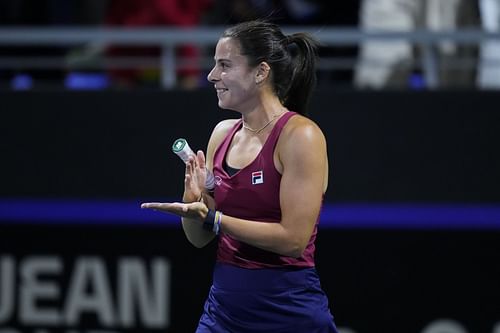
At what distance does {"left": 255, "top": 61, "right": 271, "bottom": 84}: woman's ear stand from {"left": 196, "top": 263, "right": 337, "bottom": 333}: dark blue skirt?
672mm

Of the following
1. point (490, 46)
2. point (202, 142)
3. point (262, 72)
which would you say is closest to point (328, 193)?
point (202, 142)

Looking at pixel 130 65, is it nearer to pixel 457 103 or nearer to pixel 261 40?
pixel 457 103

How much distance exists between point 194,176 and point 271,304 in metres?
0.52

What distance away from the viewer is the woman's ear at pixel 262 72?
3.67m

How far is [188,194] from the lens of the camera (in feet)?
11.7

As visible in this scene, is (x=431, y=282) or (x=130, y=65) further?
(x=130, y=65)

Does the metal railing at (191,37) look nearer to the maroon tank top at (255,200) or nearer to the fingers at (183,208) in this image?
the maroon tank top at (255,200)

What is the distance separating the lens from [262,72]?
3.68 metres

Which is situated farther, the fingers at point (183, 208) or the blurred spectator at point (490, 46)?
the blurred spectator at point (490, 46)

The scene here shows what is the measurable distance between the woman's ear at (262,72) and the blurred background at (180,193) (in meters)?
1.64

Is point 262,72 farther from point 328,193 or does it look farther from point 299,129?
point 328,193

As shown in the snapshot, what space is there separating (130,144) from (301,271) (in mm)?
2082

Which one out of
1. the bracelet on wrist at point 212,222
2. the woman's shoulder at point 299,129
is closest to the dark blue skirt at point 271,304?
the bracelet on wrist at point 212,222

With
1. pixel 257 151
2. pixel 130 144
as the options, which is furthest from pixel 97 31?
pixel 257 151
